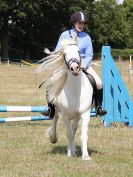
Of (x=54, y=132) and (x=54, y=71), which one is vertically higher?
(x=54, y=71)

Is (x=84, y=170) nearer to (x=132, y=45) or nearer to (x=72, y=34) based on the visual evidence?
(x=72, y=34)

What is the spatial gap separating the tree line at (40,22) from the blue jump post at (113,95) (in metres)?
45.7

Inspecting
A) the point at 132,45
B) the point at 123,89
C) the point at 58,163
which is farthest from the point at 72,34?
the point at 132,45

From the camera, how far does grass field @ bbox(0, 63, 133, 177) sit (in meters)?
6.86

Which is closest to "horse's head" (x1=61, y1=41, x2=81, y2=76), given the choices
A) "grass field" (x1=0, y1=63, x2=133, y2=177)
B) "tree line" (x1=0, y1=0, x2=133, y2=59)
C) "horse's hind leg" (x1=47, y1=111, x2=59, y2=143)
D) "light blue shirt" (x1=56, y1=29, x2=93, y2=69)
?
"light blue shirt" (x1=56, y1=29, x2=93, y2=69)

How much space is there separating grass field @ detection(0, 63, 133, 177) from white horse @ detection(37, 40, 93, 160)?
42cm

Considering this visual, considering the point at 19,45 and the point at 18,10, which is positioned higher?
the point at 18,10

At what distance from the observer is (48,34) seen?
63.6 m

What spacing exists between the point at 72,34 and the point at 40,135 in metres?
3.17

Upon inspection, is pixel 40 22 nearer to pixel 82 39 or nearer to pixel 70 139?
pixel 82 39

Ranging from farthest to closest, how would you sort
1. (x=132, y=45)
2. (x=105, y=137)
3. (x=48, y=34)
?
(x=132, y=45)
(x=48, y=34)
(x=105, y=137)

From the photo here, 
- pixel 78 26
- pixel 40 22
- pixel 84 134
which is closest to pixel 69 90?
pixel 84 134

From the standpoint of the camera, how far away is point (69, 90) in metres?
7.64

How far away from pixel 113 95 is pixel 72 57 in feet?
15.5
